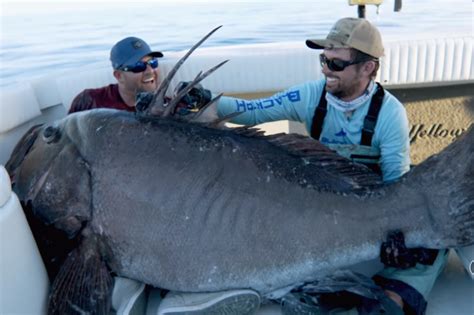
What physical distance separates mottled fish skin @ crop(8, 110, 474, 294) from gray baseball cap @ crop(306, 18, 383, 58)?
2.80 feet

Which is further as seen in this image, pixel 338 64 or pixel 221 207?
pixel 338 64

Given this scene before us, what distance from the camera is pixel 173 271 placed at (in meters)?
2.18

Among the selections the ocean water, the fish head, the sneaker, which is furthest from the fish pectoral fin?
the ocean water

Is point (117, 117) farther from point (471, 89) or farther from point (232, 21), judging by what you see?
point (232, 21)

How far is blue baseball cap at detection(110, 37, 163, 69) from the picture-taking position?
3.31 m

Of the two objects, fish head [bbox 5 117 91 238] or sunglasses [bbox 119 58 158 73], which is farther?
sunglasses [bbox 119 58 158 73]

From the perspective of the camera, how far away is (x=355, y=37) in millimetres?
2748

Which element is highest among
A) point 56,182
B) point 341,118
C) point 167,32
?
point 56,182

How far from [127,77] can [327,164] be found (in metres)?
1.69

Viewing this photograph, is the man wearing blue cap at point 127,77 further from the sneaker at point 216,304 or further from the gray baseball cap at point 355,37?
the sneaker at point 216,304

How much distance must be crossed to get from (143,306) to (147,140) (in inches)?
29.8

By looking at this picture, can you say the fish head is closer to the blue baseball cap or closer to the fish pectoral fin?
the fish pectoral fin

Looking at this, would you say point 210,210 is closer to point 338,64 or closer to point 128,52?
point 338,64

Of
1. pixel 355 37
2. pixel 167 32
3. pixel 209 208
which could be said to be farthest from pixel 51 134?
pixel 167 32
